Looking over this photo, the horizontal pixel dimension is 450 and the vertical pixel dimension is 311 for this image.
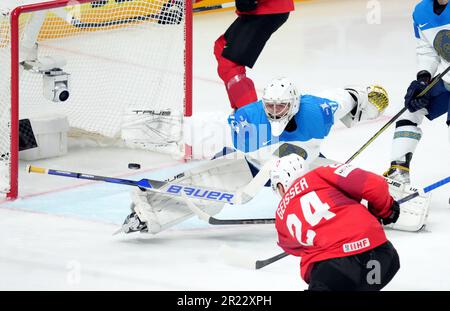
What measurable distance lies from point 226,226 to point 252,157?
0.40m

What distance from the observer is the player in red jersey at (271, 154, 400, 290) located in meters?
4.09

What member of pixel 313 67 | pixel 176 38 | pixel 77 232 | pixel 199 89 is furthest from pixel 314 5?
pixel 77 232

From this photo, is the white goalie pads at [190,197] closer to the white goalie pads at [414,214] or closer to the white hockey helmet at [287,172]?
the white goalie pads at [414,214]

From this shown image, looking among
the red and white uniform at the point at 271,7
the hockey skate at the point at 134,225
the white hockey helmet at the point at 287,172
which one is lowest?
the hockey skate at the point at 134,225

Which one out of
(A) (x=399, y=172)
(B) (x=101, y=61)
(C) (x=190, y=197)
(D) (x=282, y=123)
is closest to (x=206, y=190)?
(C) (x=190, y=197)

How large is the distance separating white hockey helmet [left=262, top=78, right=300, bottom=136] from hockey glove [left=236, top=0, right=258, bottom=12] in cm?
125

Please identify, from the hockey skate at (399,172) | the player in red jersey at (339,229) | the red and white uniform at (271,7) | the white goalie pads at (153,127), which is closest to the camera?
the player in red jersey at (339,229)

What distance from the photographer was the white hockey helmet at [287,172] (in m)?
4.32

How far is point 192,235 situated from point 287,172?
55.3 inches

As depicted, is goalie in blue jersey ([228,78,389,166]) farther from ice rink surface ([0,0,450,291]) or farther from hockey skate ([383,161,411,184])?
hockey skate ([383,161,411,184])

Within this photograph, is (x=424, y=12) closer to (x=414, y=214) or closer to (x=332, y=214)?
(x=414, y=214)

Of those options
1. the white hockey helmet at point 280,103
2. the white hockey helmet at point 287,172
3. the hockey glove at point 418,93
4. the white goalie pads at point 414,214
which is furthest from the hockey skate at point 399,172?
the white hockey helmet at point 287,172

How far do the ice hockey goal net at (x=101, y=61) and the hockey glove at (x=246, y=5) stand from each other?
41 centimetres

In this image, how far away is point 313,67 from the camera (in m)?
8.98
